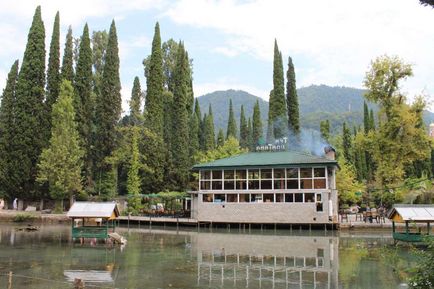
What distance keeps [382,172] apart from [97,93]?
122ft

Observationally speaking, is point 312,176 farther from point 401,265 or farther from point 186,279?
point 186,279

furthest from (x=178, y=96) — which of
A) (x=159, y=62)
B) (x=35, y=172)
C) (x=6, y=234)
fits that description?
(x=6, y=234)

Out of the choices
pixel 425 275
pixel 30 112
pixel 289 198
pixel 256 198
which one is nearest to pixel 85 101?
pixel 30 112

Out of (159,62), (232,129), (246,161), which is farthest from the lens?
(232,129)

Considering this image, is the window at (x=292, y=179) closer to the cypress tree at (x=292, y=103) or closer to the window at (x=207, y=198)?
the window at (x=207, y=198)

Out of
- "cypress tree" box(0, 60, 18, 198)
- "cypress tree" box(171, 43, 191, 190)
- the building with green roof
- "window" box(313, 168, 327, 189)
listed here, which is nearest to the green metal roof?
the building with green roof

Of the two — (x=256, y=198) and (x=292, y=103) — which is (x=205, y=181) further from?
(x=292, y=103)

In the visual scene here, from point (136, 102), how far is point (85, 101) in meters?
7.38

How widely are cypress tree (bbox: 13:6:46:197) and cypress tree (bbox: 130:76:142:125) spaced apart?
10.9 meters

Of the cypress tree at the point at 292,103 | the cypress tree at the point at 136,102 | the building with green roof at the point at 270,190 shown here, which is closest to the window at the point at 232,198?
the building with green roof at the point at 270,190

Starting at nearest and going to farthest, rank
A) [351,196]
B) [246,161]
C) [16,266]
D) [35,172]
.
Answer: [16,266] < [246,161] < [35,172] < [351,196]

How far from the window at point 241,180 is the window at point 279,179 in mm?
2841

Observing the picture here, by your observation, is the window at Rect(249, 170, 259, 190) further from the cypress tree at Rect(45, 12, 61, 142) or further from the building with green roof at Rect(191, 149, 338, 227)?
the cypress tree at Rect(45, 12, 61, 142)

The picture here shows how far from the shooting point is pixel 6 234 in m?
32.7
